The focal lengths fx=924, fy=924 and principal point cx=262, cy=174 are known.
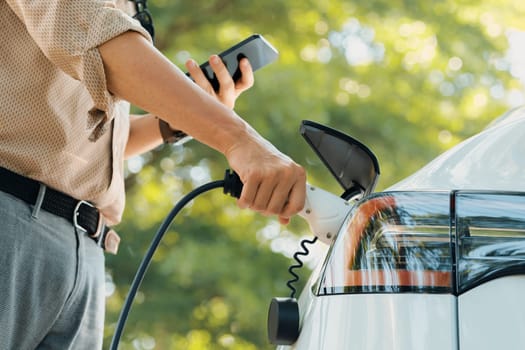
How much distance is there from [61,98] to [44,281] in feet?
1.11

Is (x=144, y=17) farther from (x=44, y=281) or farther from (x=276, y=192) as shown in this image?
(x=276, y=192)

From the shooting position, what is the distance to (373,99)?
6.51 meters

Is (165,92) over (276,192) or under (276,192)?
over

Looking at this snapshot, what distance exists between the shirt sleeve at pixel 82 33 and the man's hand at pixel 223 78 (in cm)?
49

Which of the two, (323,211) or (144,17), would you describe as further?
(144,17)

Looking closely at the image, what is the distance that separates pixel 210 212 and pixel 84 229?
445 centimetres

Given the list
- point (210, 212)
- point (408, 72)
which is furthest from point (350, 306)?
point (408, 72)

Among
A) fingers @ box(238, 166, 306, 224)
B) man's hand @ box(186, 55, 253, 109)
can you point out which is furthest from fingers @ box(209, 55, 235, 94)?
fingers @ box(238, 166, 306, 224)

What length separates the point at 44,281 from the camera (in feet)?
5.59

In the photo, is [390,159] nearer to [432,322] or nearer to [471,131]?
[471,131]

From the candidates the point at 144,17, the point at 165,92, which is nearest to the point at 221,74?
the point at 144,17

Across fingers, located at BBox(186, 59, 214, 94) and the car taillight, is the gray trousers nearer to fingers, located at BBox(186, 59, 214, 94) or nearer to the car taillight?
fingers, located at BBox(186, 59, 214, 94)

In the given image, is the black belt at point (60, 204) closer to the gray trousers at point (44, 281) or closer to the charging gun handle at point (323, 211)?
the gray trousers at point (44, 281)

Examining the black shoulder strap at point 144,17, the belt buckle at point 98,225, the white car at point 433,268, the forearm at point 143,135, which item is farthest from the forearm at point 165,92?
the forearm at point 143,135
